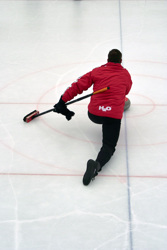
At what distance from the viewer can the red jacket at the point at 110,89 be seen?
102 inches

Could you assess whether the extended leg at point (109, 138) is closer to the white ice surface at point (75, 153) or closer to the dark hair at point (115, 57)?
the white ice surface at point (75, 153)

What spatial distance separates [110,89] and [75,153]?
57 centimetres

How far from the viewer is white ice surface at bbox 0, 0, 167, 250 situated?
199 centimetres

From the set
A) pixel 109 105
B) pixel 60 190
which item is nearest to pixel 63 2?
pixel 109 105

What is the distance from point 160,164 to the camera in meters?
2.57

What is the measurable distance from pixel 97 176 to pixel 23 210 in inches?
22.8

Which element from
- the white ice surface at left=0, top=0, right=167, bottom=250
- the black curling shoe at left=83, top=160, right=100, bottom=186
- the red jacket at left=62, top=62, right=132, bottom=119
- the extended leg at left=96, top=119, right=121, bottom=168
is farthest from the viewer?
the red jacket at left=62, top=62, right=132, bottom=119

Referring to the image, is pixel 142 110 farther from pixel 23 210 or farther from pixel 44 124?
pixel 23 210

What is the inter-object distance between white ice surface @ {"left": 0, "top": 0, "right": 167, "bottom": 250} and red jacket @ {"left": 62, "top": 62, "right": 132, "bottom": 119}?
35 centimetres

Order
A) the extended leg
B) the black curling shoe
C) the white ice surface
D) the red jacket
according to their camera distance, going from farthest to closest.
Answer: the red jacket < the extended leg < the black curling shoe < the white ice surface

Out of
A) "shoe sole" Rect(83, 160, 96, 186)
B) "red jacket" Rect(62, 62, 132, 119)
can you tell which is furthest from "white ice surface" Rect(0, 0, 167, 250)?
"red jacket" Rect(62, 62, 132, 119)

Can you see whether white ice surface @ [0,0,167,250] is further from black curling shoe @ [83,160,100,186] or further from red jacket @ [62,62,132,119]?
red jacket @ [62,62,132,119]

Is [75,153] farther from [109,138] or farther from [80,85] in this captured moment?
[80,85]

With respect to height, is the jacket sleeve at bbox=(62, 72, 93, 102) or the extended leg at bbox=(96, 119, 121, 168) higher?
the jacket sleeve at bbox=(62, 72, 93, 102)
